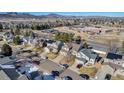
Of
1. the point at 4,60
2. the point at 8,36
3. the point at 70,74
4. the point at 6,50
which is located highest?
the point at 8,36

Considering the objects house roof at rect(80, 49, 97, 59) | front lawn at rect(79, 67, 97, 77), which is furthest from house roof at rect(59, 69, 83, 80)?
house roof at rect(80, 49, 97, 59)

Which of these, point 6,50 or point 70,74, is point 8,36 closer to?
point 6,50

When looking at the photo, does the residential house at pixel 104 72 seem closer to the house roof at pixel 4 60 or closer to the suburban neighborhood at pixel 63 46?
the suburban neighborhood at pixel 63 46

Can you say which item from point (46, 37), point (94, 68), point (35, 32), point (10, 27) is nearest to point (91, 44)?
point (94, 68)

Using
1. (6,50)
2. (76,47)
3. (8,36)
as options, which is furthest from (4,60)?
(76,47)

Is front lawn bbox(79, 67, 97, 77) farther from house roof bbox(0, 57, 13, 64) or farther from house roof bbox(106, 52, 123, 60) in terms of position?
house roof bbox(0, 57, 13, 64)

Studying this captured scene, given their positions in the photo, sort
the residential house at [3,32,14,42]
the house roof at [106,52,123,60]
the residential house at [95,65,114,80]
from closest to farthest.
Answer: the residential house at [95,65,114,80] → the residential house at [3,32,14,42] → the house roof at [106,52,123,60]
